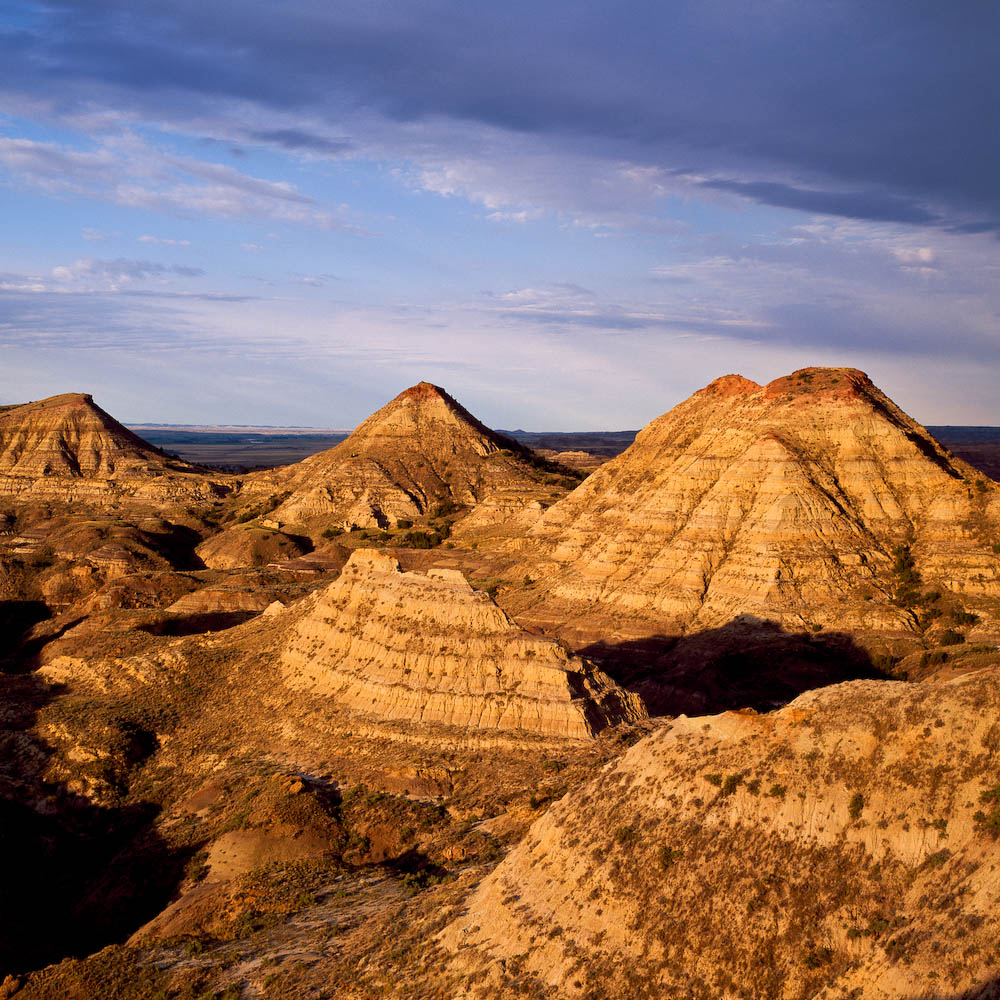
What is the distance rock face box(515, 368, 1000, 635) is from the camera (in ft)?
195

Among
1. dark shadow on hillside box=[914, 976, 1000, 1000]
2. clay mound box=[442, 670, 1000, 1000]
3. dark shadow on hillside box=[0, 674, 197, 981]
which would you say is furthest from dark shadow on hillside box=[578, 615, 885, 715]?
dark shadow on hillside box=[914, 976, 1000, 1000]

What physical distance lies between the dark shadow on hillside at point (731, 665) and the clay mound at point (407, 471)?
57.4m

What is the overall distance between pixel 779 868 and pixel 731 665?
1452 inches

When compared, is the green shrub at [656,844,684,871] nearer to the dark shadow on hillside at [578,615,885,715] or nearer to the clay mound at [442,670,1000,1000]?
the clay mound at [442,670,1000,1000]

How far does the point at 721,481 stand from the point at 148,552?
6338 centimetres

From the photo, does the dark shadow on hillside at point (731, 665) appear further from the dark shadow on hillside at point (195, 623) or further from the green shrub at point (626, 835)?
the green shrub at point (626, 835)

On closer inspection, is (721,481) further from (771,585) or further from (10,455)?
(10,455)

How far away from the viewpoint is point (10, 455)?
493 ft

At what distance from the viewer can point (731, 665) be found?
178ft

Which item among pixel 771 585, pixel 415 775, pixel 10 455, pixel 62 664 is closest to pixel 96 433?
pixel 10 455

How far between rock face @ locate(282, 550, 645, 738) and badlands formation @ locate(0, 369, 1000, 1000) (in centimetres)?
14

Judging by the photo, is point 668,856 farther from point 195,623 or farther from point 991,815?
point 195,623

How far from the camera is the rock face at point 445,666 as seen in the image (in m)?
36.1

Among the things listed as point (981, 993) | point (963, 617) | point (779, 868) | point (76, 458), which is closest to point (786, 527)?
point (963, 617)
